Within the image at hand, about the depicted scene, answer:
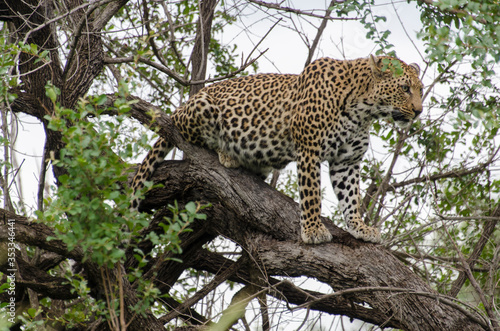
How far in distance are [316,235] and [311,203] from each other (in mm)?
365

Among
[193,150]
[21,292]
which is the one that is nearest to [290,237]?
[193,150]

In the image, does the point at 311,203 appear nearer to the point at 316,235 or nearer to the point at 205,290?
the point at 316,235

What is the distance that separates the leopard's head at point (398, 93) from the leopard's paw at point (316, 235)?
151 centimetres

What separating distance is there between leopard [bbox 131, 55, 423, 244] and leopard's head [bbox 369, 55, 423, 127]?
11 millimetres

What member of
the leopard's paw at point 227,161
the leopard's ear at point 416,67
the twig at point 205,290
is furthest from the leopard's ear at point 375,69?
the twig at point 205,290

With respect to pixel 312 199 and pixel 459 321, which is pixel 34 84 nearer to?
pixel 312 199

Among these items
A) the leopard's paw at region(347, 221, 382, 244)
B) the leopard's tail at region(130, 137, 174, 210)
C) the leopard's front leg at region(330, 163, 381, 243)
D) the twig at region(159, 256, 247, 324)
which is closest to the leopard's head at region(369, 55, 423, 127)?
the leopard's front leg at region(330, 163, 381, 243)

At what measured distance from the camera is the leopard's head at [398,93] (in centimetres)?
639

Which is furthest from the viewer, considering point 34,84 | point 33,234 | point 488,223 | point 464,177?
point 464,177

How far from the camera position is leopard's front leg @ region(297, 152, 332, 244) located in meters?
6.37

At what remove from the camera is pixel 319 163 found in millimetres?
6535

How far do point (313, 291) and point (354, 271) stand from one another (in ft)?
2.90

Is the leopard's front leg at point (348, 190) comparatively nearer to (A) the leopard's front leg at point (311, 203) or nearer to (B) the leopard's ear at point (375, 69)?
(A) the leopard's front leg at point (311, 203)

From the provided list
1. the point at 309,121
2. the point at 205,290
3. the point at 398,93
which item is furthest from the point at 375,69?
the point at 205,290
